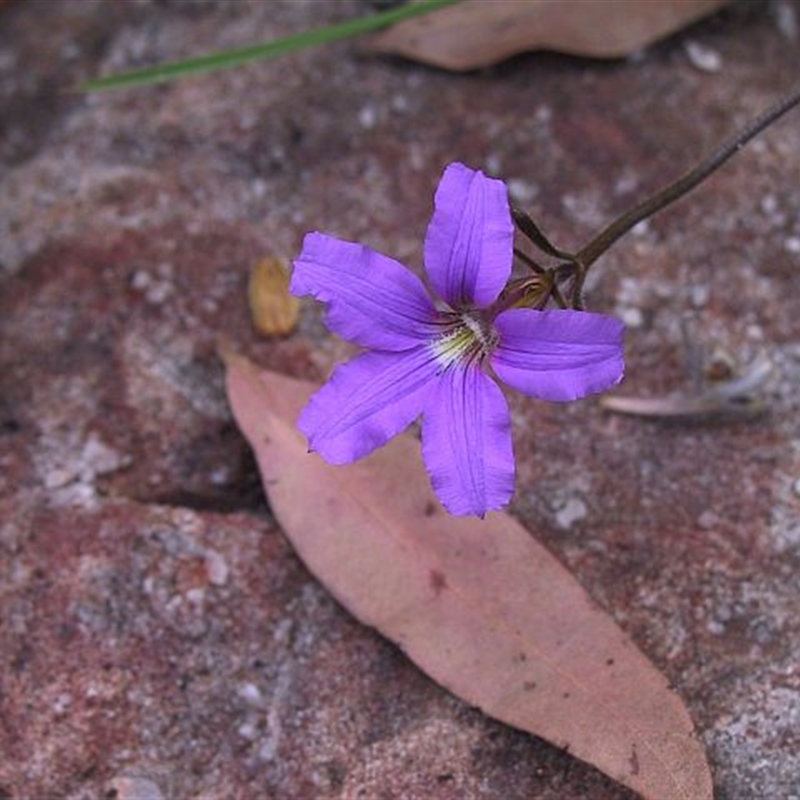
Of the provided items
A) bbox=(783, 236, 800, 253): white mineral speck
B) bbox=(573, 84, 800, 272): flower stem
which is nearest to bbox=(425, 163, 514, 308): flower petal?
bbox=(573, 84, 800, 272): flower stem

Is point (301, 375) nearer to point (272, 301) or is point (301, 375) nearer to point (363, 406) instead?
point (272, 301)

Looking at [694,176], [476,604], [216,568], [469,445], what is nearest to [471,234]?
[469,445]

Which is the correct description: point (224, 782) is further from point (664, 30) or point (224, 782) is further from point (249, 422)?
point (664, 30)

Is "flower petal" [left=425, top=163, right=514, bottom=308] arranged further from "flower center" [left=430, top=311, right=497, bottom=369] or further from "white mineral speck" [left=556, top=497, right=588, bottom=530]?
"white mineral speck" [left=556, top=497, right=588, bottom=530]

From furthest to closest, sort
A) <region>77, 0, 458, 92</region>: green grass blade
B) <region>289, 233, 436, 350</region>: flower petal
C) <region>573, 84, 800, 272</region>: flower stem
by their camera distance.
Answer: <region>77, 0, 458, 92</region>: green grass blade, <region>573, 84, 800, 272</region>: flower stem, <region>289, 233, 436, 350</region>: flower petal

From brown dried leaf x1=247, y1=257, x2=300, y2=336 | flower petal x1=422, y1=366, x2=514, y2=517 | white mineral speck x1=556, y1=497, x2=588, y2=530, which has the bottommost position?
white mineral speck x1=556, y1=497, x2=588, y2=530

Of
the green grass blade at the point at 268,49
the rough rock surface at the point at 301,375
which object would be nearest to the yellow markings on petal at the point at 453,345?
the rough rock surface at the point at 301,375

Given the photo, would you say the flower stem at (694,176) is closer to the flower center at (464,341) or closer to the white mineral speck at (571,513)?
the flower center at (464,341)
